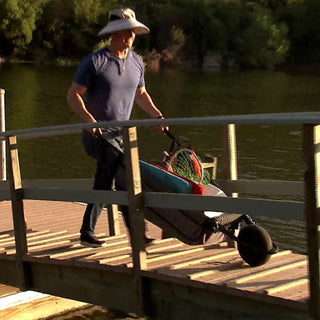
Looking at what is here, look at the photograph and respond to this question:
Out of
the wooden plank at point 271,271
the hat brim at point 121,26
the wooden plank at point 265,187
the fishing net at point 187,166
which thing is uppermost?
the hat brim at point 121,26

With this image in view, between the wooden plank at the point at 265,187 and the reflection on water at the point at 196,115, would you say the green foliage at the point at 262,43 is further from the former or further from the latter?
the wooden plank at the point at 265,187

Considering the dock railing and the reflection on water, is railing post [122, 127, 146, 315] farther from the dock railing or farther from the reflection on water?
the reflection on water

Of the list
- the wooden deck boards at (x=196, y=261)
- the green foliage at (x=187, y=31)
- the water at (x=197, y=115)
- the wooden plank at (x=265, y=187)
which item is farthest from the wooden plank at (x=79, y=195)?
the green foliage at (x=187, y=31)

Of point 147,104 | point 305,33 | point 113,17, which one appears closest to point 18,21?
point 305,33

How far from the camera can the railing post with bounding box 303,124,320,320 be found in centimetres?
404

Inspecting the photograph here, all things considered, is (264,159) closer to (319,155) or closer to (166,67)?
(319,155)

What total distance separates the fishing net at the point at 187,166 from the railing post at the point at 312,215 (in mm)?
→ 1544

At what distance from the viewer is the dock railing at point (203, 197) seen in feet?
13.4

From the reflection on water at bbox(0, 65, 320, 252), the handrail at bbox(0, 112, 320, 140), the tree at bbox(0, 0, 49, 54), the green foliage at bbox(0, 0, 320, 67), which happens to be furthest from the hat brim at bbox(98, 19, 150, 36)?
the green foliage at bbox(0, 0, 320, 67)

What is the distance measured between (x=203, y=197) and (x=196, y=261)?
2.19 feet

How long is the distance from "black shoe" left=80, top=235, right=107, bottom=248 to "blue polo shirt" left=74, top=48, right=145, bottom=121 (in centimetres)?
86

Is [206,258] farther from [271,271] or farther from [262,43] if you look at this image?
[262,43]

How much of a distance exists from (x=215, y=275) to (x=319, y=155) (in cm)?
116

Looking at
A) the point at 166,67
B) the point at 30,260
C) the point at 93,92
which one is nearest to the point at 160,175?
the point at 93,92
